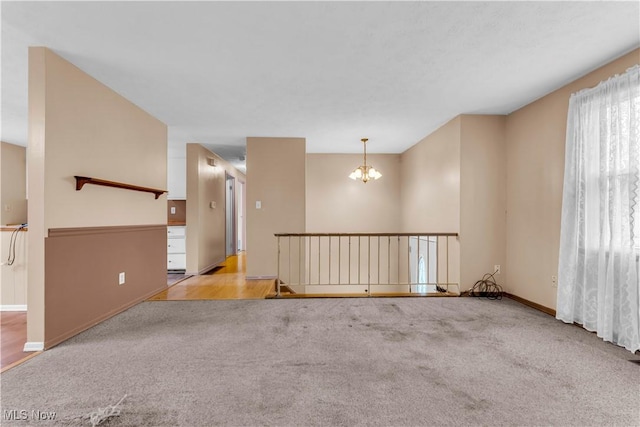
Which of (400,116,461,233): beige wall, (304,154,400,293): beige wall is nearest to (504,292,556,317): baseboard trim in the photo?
(400,116,461,233): beige wall

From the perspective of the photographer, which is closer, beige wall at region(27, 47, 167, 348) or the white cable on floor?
the white cable on floor

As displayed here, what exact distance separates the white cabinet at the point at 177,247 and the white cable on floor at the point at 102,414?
443cm

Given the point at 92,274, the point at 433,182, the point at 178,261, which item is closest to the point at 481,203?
the point at 433,182

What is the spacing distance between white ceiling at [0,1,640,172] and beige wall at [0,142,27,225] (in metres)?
2.34

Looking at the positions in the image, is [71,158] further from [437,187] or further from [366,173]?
[437,187]

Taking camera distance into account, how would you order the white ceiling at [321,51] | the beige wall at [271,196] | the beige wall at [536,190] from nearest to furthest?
the white ceiling at [321,51]
the beige wall at [536,190]
the beige wall at [271,196]

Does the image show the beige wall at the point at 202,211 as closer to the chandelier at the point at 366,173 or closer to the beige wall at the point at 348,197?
the beige wall at the point at 348,197

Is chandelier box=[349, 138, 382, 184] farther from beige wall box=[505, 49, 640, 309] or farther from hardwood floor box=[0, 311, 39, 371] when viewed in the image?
hardwood floor box=[0, 311, 39, 371]

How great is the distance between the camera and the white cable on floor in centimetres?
166

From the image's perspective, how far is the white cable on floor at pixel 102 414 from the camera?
5.45 ft

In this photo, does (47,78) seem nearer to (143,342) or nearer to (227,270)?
(143,342)

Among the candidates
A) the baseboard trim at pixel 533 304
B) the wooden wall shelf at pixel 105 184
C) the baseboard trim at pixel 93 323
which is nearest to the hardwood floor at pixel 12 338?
the baseboard trim at pixel 93 323

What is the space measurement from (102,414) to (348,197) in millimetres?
6001

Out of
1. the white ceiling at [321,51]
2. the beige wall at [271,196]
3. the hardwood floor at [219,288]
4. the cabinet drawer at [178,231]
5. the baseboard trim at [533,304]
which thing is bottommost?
the hardwood floor at [219,288]
